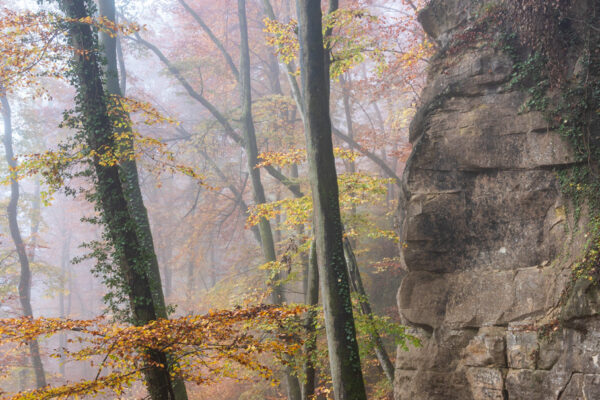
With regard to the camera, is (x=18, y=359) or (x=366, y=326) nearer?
(x=366, y=326)

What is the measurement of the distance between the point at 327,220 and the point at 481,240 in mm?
3346

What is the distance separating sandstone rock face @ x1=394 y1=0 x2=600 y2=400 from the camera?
20.6 ft

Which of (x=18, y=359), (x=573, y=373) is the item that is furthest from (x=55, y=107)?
(x=573, y=373)

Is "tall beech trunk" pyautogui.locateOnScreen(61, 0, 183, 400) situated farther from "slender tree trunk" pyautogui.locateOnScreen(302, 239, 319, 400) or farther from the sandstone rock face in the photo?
the sandstone rock face

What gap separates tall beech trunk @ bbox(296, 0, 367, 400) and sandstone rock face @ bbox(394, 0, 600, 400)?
2.47m

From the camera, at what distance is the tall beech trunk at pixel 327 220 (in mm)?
5227

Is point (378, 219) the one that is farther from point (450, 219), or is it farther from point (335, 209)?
point (335, 209)

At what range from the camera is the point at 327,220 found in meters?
5.56

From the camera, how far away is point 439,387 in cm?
687

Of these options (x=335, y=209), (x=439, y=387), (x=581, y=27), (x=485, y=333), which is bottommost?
(x=439, y=387)

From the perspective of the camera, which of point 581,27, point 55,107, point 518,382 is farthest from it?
point 55,107

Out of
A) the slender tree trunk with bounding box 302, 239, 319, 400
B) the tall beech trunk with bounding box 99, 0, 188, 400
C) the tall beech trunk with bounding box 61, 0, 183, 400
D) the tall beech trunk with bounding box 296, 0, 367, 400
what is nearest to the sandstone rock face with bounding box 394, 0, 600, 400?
the slender tree trunk with bounding box 302, 239, 319, 400

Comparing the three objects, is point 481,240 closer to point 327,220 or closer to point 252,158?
point 327,220

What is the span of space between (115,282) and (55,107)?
18.6 m
